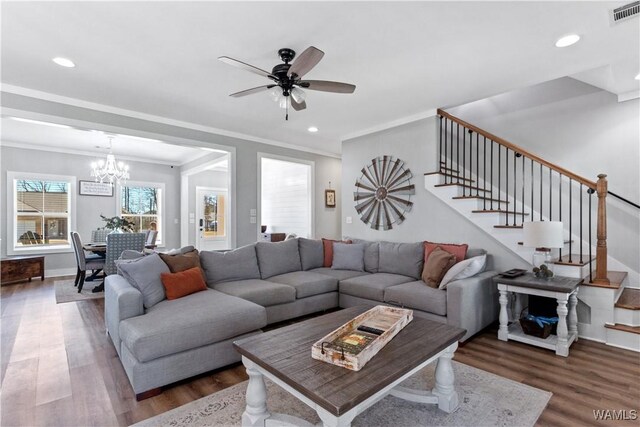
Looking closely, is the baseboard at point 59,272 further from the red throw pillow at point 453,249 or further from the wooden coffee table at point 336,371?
the red throw pillow at point 453,249

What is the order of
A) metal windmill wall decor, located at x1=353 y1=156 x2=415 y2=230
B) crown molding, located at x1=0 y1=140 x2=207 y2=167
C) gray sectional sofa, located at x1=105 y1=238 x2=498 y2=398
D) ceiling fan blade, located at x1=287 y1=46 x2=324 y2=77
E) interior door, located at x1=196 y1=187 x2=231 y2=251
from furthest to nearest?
interior door, located at x1=196 y1=187 x2=231 y2=251 < crown molding, located at x1=0 y1=140 x2=207 y2=167 < metal windmill wall decor, located at x1=353 y1=156 x2=415 y2=230 < gray sectional sofa, located at x1=105 y1=238 x2=498 y2=398 < ceiling fan blade, located at x1=287 y1=46 x2=324 y2=77

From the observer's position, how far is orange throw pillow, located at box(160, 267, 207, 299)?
2877mm

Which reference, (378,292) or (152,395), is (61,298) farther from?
(378,292)

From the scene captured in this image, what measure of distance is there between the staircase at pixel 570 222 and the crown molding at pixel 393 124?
19 centimetres

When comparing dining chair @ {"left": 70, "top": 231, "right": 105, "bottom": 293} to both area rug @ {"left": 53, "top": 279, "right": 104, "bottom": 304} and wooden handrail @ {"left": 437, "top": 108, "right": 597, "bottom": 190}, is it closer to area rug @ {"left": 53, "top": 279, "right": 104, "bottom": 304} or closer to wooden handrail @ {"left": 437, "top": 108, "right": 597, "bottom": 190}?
area rug @ {"left": 53, "top": 279, "right": 104, "bottom": 304}

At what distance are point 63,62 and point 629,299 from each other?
595cm

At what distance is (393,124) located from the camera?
4.79 metres

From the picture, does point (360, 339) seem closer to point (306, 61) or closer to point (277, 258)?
point (306, 61)

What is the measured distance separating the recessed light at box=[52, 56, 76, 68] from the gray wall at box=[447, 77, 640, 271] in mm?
5483

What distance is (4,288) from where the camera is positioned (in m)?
5.28

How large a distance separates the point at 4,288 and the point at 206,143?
13.9ft

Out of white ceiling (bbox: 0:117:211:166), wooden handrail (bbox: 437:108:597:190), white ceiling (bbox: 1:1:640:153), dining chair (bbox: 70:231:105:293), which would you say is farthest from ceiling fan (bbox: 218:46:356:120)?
dining chair (bbox: 70:231:105:293)

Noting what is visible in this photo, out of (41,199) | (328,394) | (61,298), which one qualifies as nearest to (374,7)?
(328,394)

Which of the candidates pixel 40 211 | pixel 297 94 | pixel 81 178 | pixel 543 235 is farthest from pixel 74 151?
pixel 543 235
